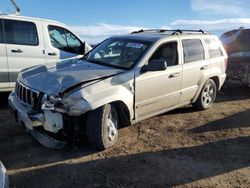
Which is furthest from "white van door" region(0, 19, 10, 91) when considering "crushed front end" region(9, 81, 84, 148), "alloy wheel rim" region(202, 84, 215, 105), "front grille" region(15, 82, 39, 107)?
"alloy wheel rim" region(202, 84, 215, 105)

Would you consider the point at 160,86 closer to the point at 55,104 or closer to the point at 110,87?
the point at 110,87

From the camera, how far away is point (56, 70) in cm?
546

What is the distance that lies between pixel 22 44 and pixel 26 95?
268 centimetres

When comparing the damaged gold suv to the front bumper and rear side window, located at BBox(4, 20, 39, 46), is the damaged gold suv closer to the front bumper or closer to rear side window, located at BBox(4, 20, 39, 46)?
the front bumper

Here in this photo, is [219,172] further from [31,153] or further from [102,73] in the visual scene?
[31,153]

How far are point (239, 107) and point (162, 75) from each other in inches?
115

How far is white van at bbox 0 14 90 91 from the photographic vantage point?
23.6 feet

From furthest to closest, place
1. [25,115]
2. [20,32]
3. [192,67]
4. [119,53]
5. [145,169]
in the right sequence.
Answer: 1. [20,32]
2. [192,67]
3. [119,53]
4. [25,115]
5. [145,169]

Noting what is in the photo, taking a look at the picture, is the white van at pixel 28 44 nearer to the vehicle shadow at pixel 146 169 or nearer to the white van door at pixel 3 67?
the white van door at pixel 3 67

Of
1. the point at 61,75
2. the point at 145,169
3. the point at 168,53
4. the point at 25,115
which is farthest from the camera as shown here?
the point at 168,53

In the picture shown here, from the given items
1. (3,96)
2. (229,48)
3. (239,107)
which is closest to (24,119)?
(3,96)

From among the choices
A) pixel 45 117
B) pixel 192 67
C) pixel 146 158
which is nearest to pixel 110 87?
pixel 45 117

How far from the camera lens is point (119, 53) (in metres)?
6.12

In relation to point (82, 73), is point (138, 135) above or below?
below
